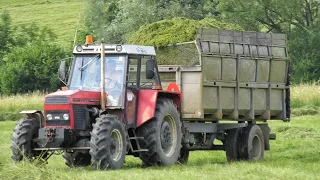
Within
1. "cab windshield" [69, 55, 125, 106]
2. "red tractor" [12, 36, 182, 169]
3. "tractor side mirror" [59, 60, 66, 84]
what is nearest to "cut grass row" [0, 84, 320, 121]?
"red tractor" [12, 36, 182, 169]

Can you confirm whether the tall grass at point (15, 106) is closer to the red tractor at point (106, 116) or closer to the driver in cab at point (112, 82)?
the red tractor at point (106, 116)

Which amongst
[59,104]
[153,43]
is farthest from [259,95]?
[59,104]

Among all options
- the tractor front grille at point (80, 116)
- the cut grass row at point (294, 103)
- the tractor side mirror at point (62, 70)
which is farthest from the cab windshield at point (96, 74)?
the cut grass row at point (294, 103)

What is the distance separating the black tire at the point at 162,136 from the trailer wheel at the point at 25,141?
6.74 ft

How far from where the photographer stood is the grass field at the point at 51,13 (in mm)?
77875

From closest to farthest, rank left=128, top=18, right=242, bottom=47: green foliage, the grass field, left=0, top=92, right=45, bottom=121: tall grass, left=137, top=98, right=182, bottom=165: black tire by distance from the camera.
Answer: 1. left=137, top=98, right=182, bottom=165: black tire
2. left=128, top=18, right=242, bottom=47: green foliage
3. left=0, top=92, right=45, bottom=121: tall grass
4. the grass field

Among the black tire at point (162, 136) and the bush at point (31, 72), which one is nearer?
the black tire at point (162, 136)

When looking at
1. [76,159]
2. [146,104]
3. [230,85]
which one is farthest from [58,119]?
[230,85]

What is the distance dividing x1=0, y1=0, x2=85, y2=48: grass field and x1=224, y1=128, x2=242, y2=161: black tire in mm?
50889

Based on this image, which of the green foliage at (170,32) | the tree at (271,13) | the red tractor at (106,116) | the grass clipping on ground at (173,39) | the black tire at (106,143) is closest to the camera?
the black tire at (106,143)

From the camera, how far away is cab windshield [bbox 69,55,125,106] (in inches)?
682

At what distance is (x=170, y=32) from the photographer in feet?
65.5

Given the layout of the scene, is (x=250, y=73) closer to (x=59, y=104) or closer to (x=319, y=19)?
(x=59, y=104)

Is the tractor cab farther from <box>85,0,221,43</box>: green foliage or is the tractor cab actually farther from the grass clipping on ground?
<box>85,0,221,43</box>: green foliage
